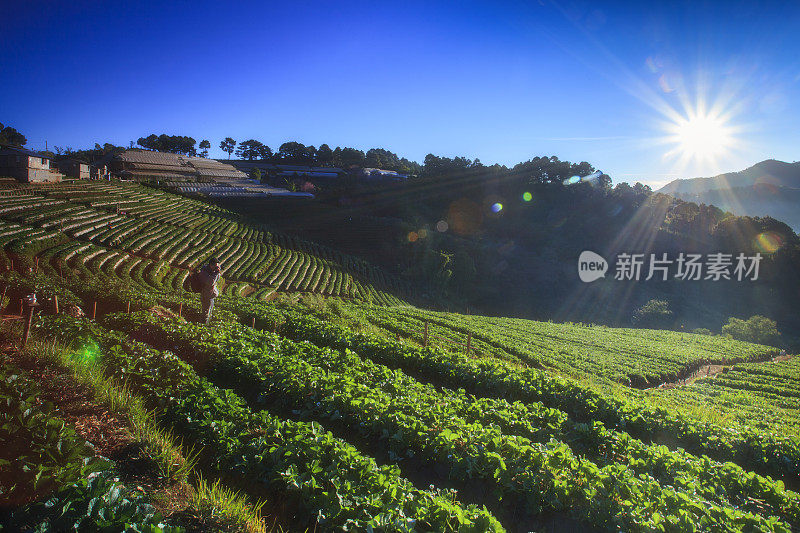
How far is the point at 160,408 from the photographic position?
6.93 meters

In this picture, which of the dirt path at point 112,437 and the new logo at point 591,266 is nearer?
the dirt path at point 112,437

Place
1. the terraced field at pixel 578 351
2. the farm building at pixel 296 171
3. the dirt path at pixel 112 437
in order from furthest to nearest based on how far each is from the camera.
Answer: the farm building at pixel 296 171, the terraced field at pixel 578 351, the dirt path at pixel 112 437

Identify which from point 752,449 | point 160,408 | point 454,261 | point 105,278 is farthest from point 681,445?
point 454,261

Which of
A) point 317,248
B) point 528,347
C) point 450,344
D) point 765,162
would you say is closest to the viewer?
point 450,344

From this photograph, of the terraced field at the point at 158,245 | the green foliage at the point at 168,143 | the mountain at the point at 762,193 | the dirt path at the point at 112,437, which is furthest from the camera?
the mountain at the point at 762,193

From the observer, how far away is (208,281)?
12727 mm

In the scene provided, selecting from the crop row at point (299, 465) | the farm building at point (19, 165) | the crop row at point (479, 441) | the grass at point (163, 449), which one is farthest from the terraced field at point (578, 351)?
the farm building at point (19, 165)

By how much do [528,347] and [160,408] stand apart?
2034 cm

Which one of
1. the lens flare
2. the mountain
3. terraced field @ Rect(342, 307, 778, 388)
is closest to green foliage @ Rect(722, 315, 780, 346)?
terraced field @ Rect(342, 307, 778, 388)

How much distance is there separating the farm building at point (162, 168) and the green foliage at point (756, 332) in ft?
315

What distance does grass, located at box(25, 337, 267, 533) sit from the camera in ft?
14.4

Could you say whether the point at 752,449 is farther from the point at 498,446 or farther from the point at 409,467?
the point at 409,467

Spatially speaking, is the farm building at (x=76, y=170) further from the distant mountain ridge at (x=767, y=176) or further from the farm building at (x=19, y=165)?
the distant mountain ridge at (x=767, y=176)

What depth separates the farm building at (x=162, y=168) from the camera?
78375 mm
